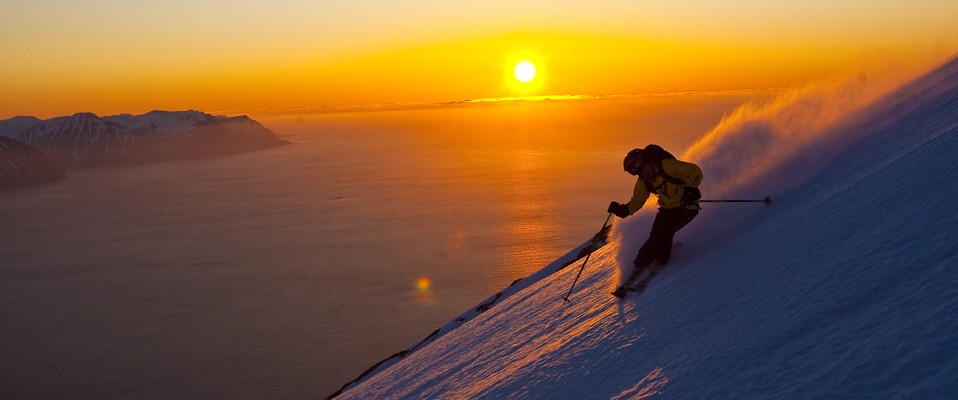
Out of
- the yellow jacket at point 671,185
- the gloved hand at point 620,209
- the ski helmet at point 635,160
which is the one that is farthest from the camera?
the gloved hand at point 620,209

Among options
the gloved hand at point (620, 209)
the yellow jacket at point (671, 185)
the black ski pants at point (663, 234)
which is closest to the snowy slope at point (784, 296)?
the black ski pants at point (663, 234)

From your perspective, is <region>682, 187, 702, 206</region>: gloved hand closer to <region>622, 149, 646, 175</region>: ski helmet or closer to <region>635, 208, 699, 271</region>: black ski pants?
<region>635, 208, 699, 271</region>: black ski pants

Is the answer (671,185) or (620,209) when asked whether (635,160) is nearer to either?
(671,185)

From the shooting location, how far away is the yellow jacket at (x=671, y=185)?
26.7ft

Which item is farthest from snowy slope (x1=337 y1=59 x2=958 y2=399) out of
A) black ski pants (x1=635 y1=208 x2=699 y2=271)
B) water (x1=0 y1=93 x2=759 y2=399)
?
water (x1=0 y1=93 x2=759 y2=399)

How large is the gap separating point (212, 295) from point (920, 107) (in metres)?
60.4

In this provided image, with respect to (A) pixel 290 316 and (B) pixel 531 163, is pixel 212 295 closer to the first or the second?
(A) pixel 290 316

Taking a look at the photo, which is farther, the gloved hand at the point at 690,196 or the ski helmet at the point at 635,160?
the ski helmet at the point at 635,160

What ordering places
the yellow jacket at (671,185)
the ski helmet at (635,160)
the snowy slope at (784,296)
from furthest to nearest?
1. the ski helmet at (635,160)
2. the yellow jacket at (671,185)
3. the snowy slope at (784,296)

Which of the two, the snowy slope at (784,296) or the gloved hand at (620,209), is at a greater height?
the gloved hand at (620,209)

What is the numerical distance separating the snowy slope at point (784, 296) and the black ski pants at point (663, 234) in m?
0.25


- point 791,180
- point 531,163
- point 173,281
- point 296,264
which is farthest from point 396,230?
point 531,163

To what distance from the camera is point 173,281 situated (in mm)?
65625

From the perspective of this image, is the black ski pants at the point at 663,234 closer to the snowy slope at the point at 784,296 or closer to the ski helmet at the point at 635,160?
the snowy slope at the point at 784,296
